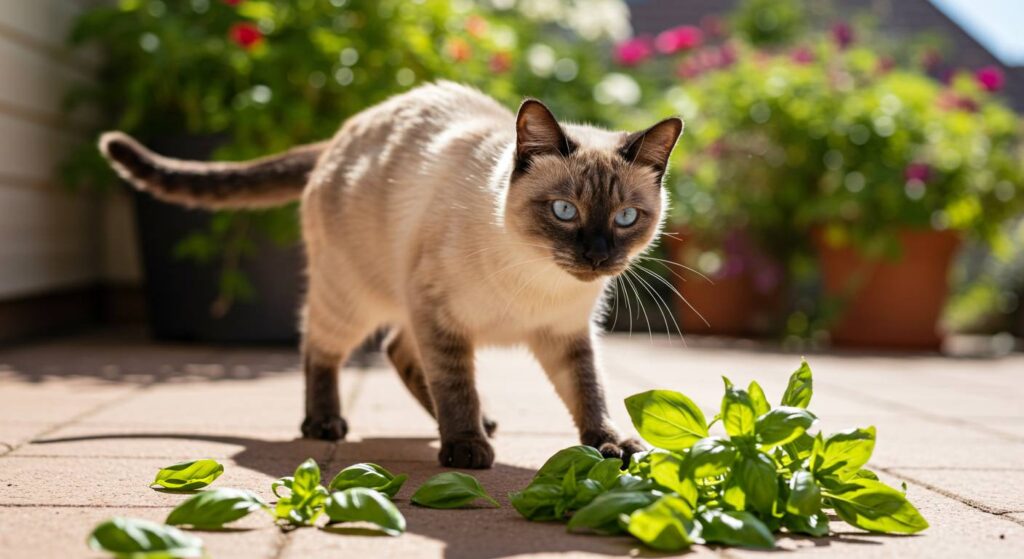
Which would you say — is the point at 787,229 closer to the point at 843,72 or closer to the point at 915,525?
the point at 843,72

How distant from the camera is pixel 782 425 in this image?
1982 mm

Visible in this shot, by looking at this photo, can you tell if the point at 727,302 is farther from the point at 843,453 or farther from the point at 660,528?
the point at 660,528

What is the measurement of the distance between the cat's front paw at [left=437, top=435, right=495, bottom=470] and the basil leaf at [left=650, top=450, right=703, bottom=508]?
0.71 meters

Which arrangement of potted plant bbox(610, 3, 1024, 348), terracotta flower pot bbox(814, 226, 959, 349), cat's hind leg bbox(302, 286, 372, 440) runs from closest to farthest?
cat's hind leg bbox(302, 286, 372, 440)
potted plant bbox(610, 3, 1024, 348)
terracotta flower pot bbox(814, 226, 959, 349)

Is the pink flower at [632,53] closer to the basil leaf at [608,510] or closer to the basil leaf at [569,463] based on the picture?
the basil leaf at [569,463]

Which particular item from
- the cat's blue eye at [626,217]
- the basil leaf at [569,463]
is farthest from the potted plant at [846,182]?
the basil leaf at [569,463]

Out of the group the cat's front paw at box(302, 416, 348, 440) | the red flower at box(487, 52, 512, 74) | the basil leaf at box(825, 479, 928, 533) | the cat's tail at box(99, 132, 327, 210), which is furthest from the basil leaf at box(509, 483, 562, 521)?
the red flower at box(487, 52, 512, 74)

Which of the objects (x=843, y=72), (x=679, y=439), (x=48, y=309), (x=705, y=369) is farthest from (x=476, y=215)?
(x=843, y=72)

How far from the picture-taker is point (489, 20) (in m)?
6.90

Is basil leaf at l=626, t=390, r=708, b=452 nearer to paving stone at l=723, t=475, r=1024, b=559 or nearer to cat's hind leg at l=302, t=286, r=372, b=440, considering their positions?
paving stone at l=723, t=475, r=1024, b=559

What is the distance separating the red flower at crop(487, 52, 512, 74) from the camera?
6160 millimetres

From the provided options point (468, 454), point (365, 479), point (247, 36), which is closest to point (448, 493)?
point (365, 479)

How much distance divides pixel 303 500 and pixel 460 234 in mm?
1056

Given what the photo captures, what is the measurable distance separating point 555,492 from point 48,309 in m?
4.71
